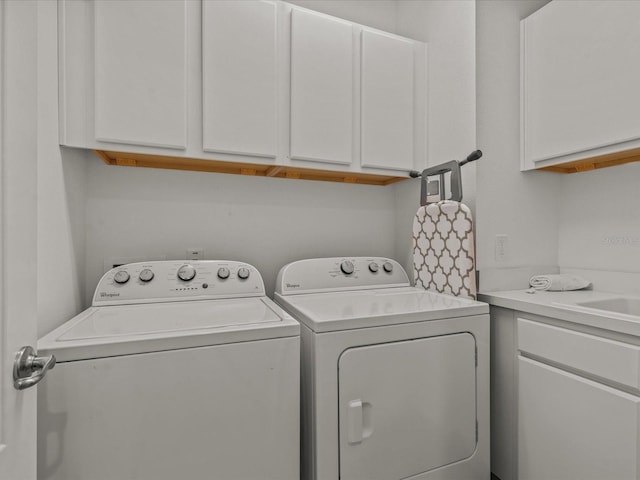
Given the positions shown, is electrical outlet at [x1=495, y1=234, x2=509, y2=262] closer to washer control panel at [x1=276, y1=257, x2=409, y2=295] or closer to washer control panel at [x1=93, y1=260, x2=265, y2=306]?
washer control panel at [x1=276, y1=257, x2=409, y2=295]

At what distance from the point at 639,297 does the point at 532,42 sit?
52.6 inches

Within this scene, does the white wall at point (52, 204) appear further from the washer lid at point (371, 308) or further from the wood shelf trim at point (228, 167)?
the washer lid at point (371, 308)

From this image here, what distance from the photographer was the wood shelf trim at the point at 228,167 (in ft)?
4.99

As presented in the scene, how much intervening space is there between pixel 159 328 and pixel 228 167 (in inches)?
36.9

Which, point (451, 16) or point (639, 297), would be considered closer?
point (639, 297)

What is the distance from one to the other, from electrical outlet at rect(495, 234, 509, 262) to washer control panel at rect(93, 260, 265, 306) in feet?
3.89

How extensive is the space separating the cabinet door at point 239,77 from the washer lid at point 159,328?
0.73 metres

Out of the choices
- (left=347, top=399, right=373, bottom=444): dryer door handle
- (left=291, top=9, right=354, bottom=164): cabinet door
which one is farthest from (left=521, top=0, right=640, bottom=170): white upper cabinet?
(left=347, top=399, right=373, bottom=444): dryer door handle

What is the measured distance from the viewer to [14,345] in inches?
27.4

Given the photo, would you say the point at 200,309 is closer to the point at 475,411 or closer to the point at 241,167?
the point at 241,167

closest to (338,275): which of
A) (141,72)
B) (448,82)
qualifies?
(448,82)

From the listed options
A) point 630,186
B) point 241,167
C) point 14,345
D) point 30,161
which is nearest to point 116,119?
point 241,167

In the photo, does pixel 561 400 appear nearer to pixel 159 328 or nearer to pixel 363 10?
pixel 159 328

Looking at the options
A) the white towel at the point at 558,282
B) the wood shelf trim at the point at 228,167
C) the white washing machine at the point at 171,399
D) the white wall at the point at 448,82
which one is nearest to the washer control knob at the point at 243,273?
the white washing machine at the point at 171,399
